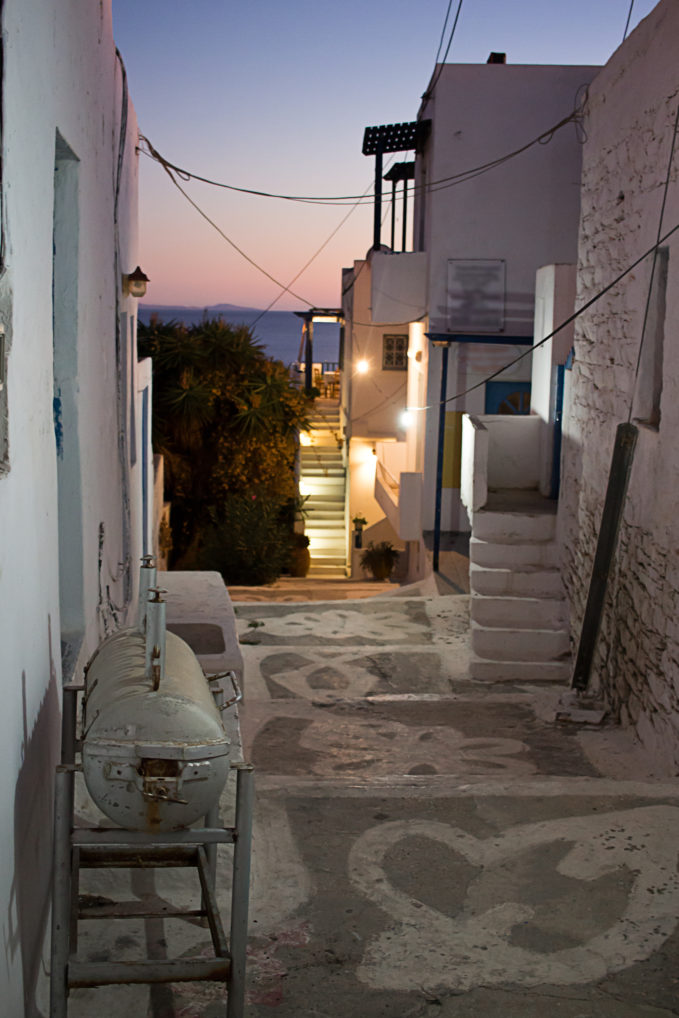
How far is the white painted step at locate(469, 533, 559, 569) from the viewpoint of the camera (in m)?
10.7

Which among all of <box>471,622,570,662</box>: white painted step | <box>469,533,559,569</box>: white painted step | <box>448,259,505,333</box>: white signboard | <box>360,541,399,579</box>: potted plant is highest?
<box>448,259,505,333</box>: white signboard

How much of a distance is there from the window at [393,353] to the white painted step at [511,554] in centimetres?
1521

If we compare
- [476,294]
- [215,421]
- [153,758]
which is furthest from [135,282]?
[215,421]

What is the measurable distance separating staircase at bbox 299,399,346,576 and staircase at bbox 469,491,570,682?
43.5ft

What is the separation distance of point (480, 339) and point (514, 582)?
6967 millimetres

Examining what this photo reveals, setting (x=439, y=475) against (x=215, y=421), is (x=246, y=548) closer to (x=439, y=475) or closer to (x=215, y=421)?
(x=215, y=421)

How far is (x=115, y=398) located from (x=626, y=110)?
15.8 ft

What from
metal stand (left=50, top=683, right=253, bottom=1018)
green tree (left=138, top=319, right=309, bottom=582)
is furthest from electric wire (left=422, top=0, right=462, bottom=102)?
metal stand (left=50, top=683, right=253, bottom=1018)

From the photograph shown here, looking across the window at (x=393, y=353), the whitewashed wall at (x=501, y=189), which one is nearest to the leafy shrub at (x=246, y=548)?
the whitewashed wall at (x=501, y=189)

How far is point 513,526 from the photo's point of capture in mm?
10789

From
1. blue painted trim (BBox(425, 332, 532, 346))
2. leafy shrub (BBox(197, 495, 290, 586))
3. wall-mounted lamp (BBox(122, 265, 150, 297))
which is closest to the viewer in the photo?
wall-mounted lamp (BBox(122, 265, 150, 297))

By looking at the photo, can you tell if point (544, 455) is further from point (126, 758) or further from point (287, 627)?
point (126, 758)

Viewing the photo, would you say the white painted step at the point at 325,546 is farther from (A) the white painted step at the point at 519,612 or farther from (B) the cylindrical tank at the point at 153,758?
(B) the cylindrical tank at the point at 153,758

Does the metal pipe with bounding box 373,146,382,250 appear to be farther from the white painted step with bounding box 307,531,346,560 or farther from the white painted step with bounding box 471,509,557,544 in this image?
the white painted step with bounding box 471,509,557,544
